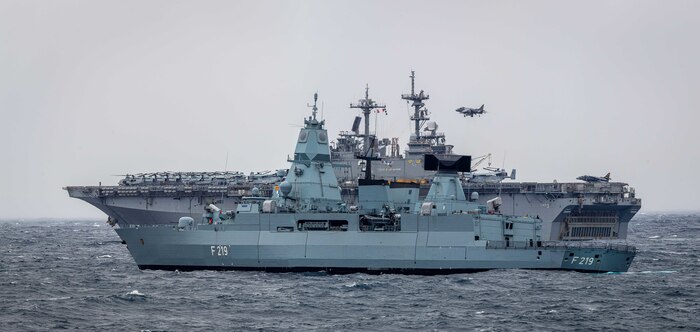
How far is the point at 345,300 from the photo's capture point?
29.8 meters

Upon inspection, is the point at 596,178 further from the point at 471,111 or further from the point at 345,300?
the point at 345,300

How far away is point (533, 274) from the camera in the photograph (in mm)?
36281

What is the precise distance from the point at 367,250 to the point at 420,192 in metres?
20.6

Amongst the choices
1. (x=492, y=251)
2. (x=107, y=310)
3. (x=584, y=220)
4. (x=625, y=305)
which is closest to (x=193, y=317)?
(x=107, y=310)

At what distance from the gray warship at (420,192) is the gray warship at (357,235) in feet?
52.8

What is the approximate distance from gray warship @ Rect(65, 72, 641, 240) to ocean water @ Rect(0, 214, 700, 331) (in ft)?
58.8

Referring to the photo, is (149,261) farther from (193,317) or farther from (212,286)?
(193,317)

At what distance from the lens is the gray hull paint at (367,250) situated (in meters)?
37.3

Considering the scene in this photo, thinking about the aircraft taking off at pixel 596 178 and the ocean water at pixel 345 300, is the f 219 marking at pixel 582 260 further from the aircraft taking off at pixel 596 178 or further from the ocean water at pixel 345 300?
the aircraft taking off at pixel 596 178

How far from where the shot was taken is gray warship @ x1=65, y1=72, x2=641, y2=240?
195ft

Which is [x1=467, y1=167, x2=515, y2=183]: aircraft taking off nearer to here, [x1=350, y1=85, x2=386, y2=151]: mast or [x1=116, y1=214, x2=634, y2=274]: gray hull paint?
[x1=350, y1=85, x2=386, y2=151]: mast

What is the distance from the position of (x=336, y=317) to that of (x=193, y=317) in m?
3.75

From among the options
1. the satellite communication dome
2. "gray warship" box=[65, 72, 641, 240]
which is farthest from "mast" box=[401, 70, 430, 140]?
the satellite communication dome

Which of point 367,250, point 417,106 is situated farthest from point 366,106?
point 367,250
